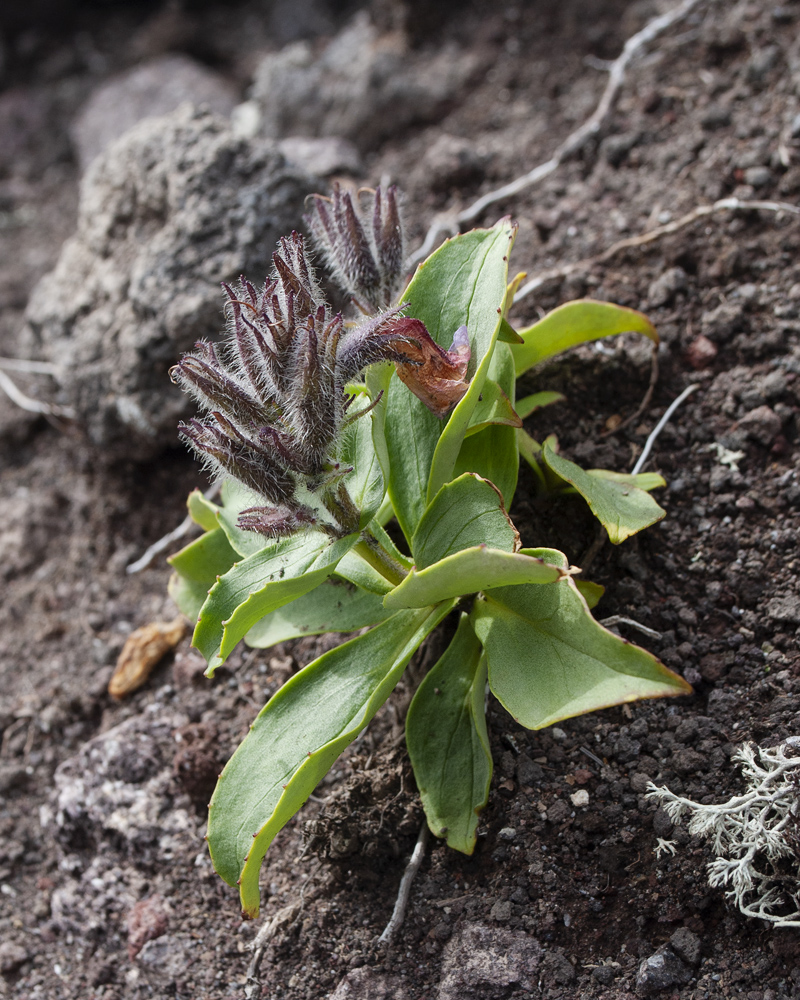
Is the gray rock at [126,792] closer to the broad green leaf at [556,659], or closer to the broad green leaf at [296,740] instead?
the broad green leaf at [296,740]

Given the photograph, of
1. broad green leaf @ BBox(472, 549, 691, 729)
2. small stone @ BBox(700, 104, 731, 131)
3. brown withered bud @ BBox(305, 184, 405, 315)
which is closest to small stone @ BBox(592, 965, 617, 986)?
broad green leaf @ BBox(472, 549, 691, 729)

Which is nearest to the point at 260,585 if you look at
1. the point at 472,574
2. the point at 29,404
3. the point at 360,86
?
the point at 472,574

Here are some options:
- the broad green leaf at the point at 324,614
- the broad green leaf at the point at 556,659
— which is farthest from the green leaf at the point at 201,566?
the broad green leaf at the point at 556,659

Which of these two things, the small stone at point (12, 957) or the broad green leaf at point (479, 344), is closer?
the broad green leaf at point (479, 344)

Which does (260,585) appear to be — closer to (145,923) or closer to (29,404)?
(145,923)

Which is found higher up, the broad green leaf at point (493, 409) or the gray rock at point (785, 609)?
the broad green leaf at point (493, 409)

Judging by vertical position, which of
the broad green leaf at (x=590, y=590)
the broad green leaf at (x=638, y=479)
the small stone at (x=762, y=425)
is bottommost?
the small stone at (x=762, y=425)
